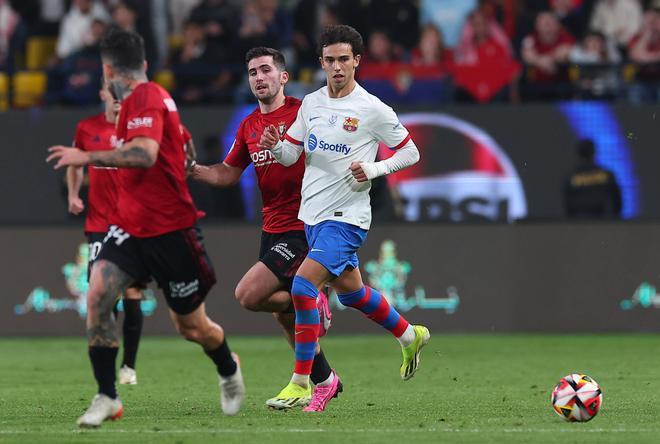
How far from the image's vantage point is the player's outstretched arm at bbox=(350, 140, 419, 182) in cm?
905

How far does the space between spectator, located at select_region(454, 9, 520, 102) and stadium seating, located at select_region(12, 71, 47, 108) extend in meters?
5.31

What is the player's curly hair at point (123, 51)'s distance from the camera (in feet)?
26.5

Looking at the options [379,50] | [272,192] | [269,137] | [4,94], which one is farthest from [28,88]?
[269,137]

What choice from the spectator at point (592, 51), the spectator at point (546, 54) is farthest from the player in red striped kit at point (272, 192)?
the spectator at point (592, 51)

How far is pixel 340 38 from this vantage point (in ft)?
30.6

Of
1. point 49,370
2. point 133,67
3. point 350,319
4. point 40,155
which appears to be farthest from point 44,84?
point 133,67

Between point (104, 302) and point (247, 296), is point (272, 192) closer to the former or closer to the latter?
point (247, 296)

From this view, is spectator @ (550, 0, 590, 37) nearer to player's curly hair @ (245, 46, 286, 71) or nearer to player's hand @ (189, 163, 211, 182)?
player's curly hair @ (245, 46, 286, 71)

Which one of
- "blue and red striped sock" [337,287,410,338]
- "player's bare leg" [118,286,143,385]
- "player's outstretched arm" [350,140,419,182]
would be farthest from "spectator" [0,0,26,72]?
"player's outstretched arm" [350,140,419,182]

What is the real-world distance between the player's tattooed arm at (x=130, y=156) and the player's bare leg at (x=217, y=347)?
1005 millimetres

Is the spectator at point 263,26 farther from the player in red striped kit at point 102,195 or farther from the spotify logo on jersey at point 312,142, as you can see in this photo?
the spotify logo on jersey at point 312,142

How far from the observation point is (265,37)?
1805cm

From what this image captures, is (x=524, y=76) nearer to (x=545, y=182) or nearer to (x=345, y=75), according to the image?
(x=545, y=182)

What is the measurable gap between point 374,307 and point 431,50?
8.35 m
